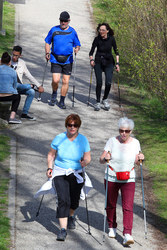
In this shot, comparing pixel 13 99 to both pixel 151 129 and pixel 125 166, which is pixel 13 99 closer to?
pixel 151 129

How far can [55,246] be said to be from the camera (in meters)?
7.77

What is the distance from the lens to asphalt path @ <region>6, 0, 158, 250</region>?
318 inches

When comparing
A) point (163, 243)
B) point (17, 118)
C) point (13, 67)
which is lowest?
point (163, 243)

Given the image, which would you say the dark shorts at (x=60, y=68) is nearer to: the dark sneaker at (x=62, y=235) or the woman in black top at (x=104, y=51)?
the woman in black top at (x=104, y=51)

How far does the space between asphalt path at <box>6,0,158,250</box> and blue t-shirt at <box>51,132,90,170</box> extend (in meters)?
1.04

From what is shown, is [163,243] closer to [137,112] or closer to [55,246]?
[55,246]

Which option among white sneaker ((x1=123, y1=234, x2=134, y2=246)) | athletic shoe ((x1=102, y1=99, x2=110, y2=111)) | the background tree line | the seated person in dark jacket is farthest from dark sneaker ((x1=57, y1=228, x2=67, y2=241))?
athletic shoe ((x1=102, y1=99, x2=110, y2=111))

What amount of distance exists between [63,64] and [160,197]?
4.86 metres

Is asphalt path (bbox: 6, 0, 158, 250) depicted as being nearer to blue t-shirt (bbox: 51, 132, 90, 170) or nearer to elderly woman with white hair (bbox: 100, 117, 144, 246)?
elderly woman with white hair (bbox: 100, 117, 144, 246)

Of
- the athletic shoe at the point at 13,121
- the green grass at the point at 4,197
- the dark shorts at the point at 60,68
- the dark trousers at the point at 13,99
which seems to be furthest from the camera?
the dark shorts at the point at 60,68

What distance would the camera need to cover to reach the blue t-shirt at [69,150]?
7809 millimetres

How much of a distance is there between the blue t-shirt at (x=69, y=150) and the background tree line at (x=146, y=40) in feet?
18.5

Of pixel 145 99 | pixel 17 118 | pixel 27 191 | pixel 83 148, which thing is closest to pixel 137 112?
pixel 145 99

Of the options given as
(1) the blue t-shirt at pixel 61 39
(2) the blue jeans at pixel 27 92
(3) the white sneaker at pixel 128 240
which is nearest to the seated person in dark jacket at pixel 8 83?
(2) the blue jeans at pixel 27 92
